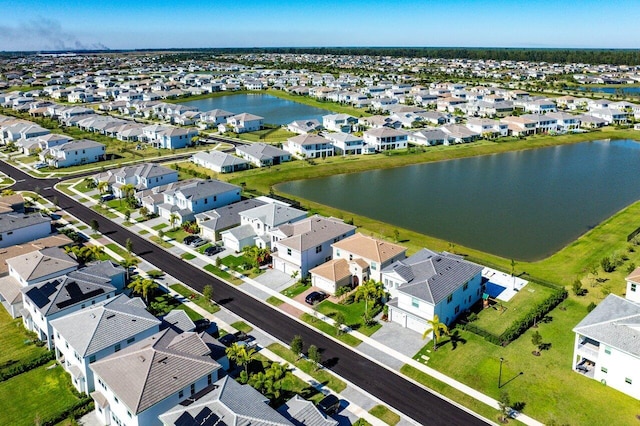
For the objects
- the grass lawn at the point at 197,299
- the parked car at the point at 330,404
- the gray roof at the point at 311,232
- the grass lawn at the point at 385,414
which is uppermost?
the gray roof at the point at 311,232

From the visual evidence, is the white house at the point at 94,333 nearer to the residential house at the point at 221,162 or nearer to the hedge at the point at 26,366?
the hedge at the point at 26,366

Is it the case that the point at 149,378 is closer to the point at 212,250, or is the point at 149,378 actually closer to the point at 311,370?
the point at 311,370

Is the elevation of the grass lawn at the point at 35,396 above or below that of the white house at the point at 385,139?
below

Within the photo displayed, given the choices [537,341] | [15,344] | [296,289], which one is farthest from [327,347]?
[15,344]

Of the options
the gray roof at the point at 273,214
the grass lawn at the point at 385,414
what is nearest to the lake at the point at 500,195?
the gray roof at the point at 273,214

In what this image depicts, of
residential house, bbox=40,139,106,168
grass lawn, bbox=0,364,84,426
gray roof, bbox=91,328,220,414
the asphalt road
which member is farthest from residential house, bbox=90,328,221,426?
residential house, bbox=40,139,106,168

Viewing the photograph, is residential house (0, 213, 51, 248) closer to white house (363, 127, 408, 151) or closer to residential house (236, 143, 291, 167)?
residential house (236, 143, 291, 167)

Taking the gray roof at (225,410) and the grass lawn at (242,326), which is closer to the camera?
the gray roof at (225,410)

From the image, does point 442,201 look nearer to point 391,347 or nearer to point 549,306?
point 549,306
